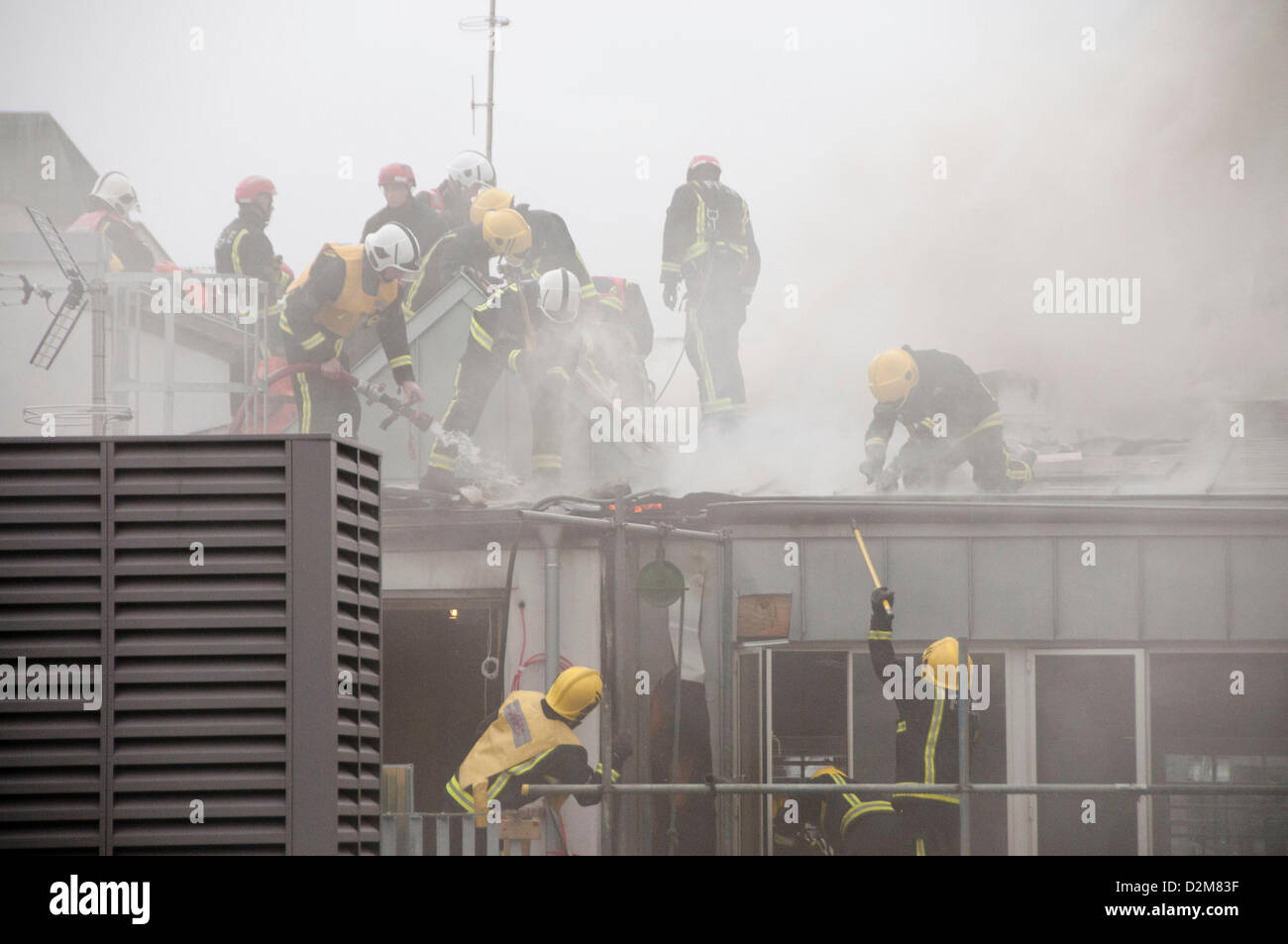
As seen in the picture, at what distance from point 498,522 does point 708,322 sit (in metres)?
4.09

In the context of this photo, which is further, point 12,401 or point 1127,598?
→ point 12,401

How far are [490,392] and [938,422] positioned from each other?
11.4 ft

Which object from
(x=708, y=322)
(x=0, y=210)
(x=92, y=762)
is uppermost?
(x=0, y=210)

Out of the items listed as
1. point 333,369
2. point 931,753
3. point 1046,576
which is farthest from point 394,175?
point 931,753

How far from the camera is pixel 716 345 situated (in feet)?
42.7

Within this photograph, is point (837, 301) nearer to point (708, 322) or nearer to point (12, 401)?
point (708, 322)

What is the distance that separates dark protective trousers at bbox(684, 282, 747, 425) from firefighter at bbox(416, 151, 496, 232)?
2.12 metres

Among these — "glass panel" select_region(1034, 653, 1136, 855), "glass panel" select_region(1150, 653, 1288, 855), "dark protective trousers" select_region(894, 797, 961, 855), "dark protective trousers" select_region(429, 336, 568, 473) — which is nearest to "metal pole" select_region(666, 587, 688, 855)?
"dark protective trousers" select_region(894, 797, 961, 855)

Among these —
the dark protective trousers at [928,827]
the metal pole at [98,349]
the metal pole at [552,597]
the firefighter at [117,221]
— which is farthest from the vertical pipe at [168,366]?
the dark protective trousers at [928,827]

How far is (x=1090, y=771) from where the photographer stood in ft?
31.0

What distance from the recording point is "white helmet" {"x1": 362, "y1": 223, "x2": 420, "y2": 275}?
11.0m

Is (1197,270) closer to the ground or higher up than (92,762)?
higher up

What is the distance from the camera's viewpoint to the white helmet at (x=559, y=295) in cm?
1187
